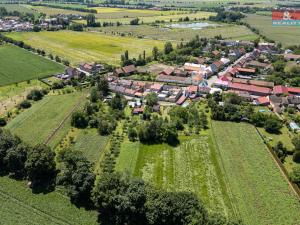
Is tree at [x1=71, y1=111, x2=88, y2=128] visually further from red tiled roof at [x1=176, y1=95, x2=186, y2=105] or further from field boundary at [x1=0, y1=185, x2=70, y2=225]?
red tiled roof at [x1=176, y1=95, x2=186, y2=105]

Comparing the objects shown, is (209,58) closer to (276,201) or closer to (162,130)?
(162,130)

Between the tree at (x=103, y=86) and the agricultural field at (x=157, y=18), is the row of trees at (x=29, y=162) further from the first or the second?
the agricultural field at (x=157, y=18)

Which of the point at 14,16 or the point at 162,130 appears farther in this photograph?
the point at 14,16

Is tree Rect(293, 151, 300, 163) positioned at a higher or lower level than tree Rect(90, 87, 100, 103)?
lower

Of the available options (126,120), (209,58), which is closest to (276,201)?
(126,120)

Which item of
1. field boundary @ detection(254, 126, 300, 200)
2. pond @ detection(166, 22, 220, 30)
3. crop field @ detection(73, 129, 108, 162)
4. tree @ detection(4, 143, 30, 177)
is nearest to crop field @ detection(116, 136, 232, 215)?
crop field @ detection(73, 129, 108, 162)

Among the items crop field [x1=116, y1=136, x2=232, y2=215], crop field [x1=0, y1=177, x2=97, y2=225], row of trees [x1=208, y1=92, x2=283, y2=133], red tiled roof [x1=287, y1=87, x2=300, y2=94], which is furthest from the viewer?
red tiled roof [x1=287, y1=87, x2=300, y2=94]

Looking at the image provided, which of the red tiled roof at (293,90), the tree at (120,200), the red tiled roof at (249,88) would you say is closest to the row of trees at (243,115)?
the red tiled roof at (249,88)
